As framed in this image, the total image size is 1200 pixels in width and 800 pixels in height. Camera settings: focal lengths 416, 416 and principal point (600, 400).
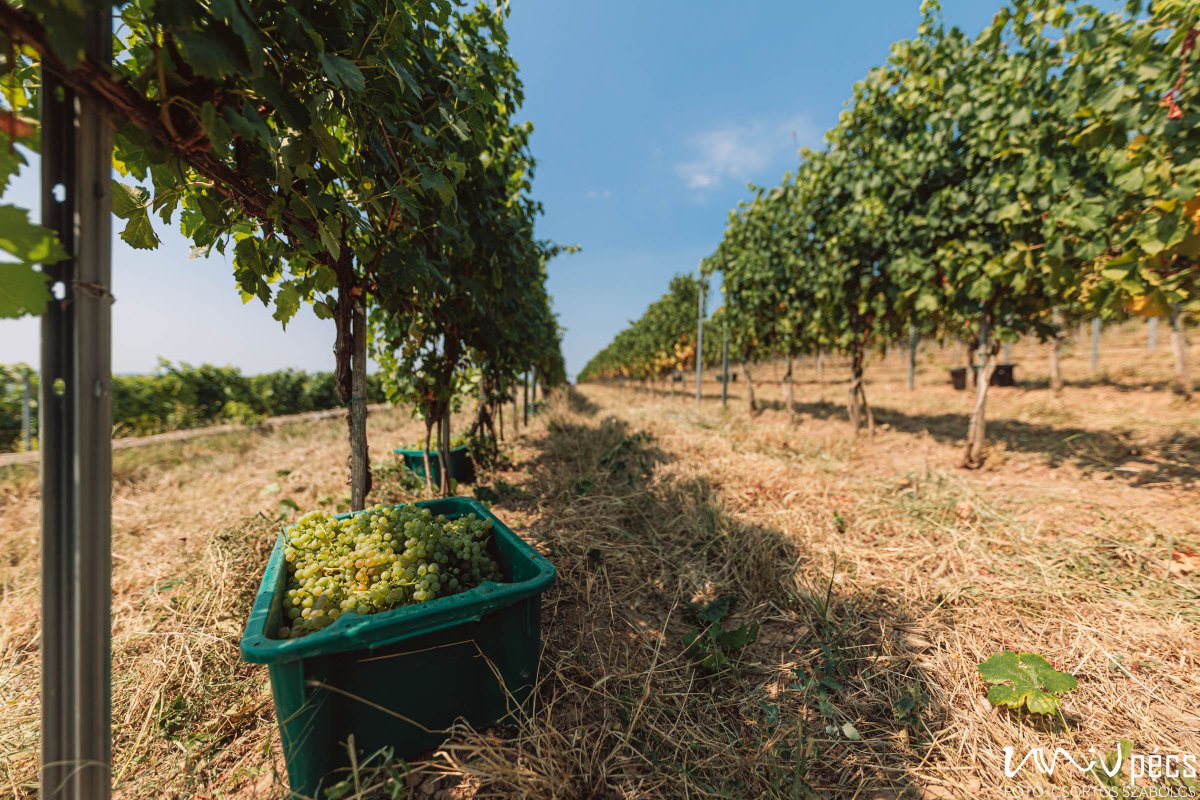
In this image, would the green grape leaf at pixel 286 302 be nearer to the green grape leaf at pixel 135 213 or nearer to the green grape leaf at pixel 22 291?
the green grape leaf at pixel 135 213

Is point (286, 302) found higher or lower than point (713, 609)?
higher

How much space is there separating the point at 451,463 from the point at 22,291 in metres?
3.30

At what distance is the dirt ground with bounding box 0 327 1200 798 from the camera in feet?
4.67

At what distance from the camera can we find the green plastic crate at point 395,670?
3.75 feet

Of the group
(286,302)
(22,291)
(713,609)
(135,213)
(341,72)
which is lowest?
(713,609)

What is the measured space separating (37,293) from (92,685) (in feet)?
2.71

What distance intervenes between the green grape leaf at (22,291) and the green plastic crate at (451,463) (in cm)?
327

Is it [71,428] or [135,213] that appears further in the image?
[135,213]

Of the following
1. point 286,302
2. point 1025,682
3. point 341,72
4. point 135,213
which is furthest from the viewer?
point 286,302

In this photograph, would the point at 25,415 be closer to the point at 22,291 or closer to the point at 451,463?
the point at 451,463

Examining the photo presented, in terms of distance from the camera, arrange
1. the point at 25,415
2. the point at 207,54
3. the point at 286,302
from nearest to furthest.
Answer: the point at 207,54
the point at 286,302
the point at 25,415

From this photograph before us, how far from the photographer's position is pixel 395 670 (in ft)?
4.19

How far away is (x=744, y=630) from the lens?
204 cm

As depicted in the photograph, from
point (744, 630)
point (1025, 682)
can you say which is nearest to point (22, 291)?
point (744, 630)
